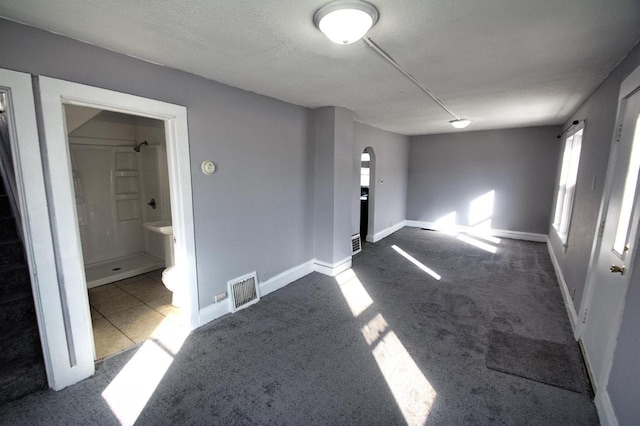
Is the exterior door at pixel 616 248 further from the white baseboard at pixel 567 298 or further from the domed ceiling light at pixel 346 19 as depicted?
the domed ceiling light at pixel 346 19

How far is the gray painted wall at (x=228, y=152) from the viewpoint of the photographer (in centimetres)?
178

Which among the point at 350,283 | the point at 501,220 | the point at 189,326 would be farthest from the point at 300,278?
the point at 501,220

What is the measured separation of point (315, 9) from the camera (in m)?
1.42

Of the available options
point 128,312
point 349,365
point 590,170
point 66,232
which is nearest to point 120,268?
point 128,312

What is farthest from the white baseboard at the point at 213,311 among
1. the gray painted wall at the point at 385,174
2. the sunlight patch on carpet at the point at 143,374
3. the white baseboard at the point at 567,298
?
the white baseboard at the point at 567,298

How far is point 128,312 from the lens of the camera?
293 cm

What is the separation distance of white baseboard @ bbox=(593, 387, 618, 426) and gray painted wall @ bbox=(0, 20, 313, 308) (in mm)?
2865

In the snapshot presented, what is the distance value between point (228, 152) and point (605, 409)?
128 inches

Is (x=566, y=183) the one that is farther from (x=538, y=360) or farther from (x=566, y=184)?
(x=538, y=360)

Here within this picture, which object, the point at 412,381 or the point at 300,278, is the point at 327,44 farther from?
the point at 300,278

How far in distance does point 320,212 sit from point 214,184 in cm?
157

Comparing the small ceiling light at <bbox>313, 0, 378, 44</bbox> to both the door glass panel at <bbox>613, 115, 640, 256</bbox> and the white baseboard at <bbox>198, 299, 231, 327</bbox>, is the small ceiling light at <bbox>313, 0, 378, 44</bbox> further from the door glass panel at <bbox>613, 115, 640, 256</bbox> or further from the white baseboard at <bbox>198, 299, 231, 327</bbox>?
the white baseboard at <bbox>198, 299, 231, 327</bbox>

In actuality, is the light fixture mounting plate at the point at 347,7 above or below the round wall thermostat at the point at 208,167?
above

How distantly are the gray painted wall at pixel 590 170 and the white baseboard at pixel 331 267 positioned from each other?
8.20ft
